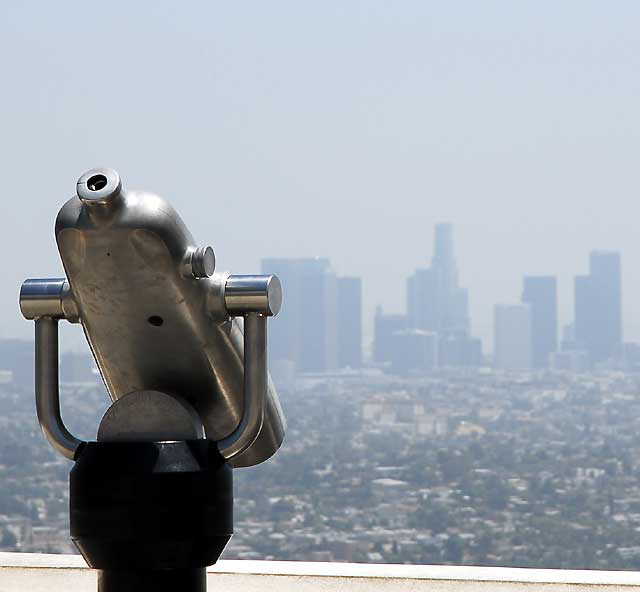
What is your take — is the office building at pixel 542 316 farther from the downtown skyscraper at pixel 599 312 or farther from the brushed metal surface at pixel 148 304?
the brushed metal surface at pixel 148 304

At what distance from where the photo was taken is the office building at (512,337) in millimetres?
21359

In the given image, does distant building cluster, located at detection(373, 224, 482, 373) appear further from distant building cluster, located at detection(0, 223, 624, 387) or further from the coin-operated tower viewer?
the coin-operated tower viewer

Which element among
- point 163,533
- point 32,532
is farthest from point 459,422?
point 163,533

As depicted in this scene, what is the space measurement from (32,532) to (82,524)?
35.6 feet

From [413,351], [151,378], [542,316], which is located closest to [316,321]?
[413,351]

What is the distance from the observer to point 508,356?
839 inches

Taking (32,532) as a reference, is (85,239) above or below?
above

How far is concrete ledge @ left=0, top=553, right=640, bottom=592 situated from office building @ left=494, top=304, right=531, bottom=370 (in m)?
18.3

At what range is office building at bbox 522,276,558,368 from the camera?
2172 centimetres

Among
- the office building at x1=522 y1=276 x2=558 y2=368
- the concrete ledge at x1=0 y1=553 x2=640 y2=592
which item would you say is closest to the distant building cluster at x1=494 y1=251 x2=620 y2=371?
the office building at x1=522 y1=276 x2=558 y2=368

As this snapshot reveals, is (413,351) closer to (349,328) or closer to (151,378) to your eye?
(349,328)

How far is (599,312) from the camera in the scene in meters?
22.3

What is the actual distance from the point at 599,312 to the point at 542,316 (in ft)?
3.15

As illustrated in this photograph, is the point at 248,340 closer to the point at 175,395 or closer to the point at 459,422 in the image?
the point at 175,395
